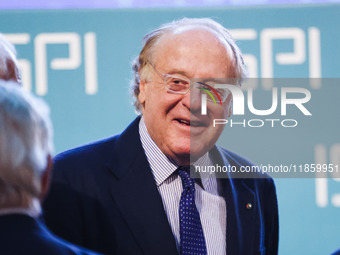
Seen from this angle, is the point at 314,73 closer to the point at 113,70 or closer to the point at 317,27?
the point at 317,27

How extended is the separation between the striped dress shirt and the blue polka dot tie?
0.10ft

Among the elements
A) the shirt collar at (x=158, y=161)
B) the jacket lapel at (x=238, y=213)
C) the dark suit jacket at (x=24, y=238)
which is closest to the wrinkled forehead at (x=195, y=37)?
the shirt collar at (x=158, y=161)

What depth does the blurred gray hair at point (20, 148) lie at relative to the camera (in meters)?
1.23

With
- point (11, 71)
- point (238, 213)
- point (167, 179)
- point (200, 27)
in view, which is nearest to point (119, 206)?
point (167, 179)

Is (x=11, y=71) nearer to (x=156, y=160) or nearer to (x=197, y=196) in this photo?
(x=156, y=160)

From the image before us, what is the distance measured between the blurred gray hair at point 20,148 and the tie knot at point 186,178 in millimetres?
908

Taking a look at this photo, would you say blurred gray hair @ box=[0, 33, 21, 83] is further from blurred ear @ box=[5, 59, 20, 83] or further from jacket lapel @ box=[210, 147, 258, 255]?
jacket lapel @ box=[210, 147, 258, 255]

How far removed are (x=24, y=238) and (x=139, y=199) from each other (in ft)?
2.81

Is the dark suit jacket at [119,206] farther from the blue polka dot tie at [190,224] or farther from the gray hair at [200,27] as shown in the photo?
the gray hair at [200,27]

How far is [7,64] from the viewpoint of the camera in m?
1.97

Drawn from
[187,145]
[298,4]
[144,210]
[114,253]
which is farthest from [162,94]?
[298,4]

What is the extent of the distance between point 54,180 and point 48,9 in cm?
143

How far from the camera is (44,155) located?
4.29ft

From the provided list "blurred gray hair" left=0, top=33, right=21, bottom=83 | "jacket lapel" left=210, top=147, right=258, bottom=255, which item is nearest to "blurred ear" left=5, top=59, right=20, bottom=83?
"blurred gray hair" left=0, top=33, right=21, bottom=83
